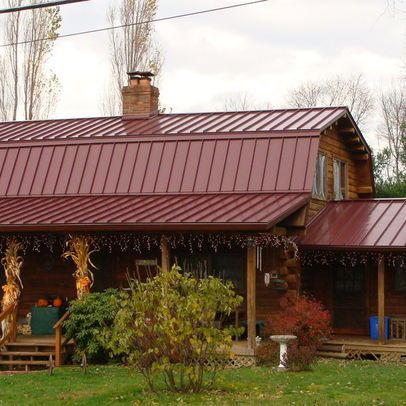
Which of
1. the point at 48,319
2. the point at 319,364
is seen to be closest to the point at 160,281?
the point at 319,364

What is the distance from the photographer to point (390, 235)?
22281 millimetres

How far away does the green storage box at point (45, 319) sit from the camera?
22.5 metres

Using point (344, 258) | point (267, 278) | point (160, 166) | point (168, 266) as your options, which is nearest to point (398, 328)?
point (344, 258)

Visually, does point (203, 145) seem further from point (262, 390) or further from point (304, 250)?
point (262, 390)

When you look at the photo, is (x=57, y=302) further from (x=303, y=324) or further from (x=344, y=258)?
(x=344, y=258)

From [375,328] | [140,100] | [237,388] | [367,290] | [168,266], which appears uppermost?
[140,100]

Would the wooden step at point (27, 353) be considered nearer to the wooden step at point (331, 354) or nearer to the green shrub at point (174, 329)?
the wooden step at point (331, 354)

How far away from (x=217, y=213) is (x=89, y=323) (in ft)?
12.3

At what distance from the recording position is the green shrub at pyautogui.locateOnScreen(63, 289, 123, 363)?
1970 centimetres

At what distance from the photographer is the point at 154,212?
71.3ft

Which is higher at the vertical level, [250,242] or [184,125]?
[184,125]

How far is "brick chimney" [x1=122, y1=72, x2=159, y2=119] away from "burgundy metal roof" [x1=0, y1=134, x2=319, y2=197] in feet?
10.6

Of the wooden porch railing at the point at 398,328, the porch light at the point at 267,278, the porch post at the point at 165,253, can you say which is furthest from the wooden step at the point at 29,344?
the wooden porch railing at the point at 398,328

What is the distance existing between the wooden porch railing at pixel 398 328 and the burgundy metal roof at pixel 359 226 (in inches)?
85.0
